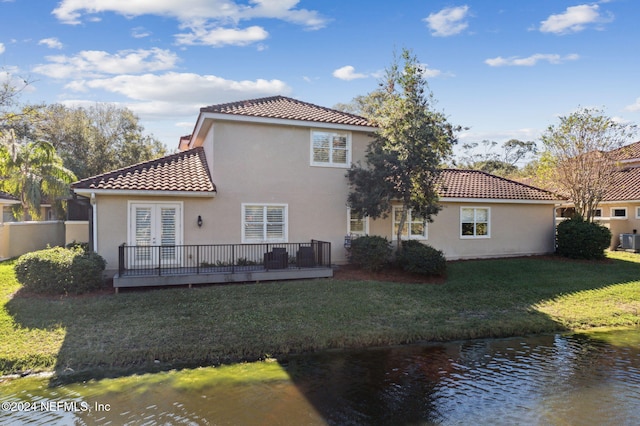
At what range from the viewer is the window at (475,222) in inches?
719

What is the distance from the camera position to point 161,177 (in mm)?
13953

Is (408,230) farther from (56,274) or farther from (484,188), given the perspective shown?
(56,274)

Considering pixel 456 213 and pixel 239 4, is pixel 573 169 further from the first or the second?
pixel 239 4

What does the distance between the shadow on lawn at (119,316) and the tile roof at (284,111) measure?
6.45m

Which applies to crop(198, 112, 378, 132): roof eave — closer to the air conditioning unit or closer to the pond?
the pond

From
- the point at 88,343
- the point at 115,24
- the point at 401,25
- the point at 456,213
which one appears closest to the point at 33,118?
the point at 115,24

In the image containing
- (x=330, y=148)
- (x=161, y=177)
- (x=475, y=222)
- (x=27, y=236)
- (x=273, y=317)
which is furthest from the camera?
(x=27, y=236)

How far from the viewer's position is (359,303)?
38.3 feet

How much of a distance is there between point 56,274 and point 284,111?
9182 mm

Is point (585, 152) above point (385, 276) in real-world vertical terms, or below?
above

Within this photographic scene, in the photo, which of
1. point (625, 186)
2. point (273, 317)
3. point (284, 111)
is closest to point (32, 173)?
point (284, 111)

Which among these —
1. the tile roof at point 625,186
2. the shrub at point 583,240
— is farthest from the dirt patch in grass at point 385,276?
the tile roof at point 625,186

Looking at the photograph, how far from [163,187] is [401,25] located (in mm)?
10496

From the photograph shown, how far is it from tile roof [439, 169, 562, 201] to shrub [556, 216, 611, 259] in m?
1.62
